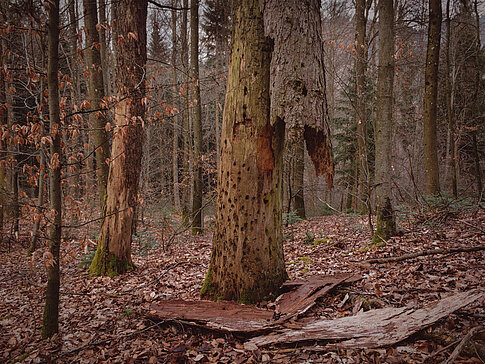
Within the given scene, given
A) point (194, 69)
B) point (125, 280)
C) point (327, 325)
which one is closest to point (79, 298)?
point (125, 280)

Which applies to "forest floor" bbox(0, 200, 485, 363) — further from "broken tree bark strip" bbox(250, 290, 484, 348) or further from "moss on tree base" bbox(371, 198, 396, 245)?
"moss on tree base" bbox(371, 198, 396, 245)

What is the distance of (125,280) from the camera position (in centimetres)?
523

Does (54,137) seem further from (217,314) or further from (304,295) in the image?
(304,295)

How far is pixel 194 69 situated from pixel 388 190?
7399 mm

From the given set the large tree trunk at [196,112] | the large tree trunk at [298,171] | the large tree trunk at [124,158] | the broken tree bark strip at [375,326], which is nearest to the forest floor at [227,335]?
the broken tree bark strip at [375,326]

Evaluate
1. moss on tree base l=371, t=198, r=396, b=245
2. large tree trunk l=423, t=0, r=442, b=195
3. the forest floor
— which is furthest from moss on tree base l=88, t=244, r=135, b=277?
large tree trunk l=423, t=0, r=442, b=195

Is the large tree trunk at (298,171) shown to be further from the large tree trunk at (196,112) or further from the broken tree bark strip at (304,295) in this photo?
the broken tree bark strip at (304,295)

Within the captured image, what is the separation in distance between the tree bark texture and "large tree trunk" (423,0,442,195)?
665 cm

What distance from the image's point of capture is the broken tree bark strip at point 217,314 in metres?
2.82

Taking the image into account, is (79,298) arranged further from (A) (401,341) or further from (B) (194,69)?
(B) (194,69)

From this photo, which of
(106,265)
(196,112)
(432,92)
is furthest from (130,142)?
(432,92)

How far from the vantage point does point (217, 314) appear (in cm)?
307

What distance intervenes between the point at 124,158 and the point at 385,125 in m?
5.27

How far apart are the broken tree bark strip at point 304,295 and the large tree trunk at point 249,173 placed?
25cm
